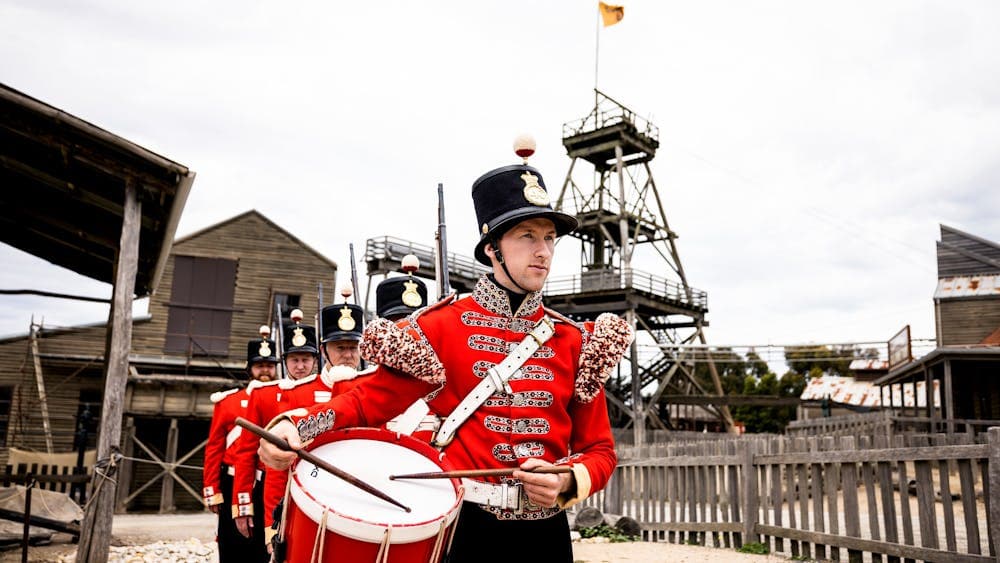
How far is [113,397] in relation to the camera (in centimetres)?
711

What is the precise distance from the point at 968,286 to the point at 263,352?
25.7 meters

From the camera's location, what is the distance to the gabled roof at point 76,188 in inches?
268

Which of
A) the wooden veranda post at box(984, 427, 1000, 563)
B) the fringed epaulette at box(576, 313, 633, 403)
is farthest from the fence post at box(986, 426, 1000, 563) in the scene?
the fringed epaulette at box(576, 313, 633, 403)

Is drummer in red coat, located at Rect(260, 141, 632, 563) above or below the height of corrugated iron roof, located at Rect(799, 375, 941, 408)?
below

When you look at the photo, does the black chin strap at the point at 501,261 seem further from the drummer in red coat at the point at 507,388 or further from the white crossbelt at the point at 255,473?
the white crossbelt at the point at 255,473

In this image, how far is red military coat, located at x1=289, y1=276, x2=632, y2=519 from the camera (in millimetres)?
2650

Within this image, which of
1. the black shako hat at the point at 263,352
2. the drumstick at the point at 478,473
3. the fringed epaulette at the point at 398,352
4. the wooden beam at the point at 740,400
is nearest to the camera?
the drumstick at the point at 478,473

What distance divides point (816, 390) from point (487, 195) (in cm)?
3569

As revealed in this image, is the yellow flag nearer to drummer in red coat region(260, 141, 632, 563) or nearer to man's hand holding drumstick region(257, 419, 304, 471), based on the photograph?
drummer in red coat region(260, 141, 632, 563)

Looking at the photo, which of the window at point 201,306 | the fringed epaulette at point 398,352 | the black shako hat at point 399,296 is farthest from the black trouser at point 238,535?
the window at point 201,306

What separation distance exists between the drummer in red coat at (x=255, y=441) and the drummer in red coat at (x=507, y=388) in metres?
2.31

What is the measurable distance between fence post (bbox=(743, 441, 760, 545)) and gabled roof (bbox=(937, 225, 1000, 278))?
21.4m

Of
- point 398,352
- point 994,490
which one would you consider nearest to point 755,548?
point 994,490

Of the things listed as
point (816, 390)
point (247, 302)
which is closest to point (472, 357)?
point (247, 302)
